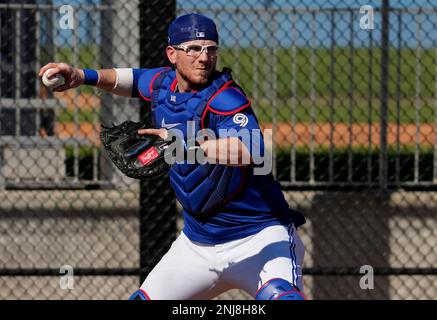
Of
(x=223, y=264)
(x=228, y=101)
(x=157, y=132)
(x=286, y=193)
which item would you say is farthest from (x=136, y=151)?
(x=286, y=193)

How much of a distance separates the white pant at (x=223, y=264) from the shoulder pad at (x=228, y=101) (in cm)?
64

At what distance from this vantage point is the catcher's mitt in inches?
188

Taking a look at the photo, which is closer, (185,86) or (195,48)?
(195,48)

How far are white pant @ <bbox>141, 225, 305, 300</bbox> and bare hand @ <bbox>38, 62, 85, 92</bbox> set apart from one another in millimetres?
958

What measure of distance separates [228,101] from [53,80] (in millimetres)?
862

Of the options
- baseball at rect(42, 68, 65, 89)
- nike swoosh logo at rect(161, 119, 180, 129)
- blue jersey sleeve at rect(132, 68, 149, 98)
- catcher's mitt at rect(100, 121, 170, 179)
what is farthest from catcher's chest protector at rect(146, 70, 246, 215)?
baseball at rect(42, 68, 65, 89)

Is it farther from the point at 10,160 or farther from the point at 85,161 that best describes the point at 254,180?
the point at 85,161

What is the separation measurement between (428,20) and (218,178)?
298 centimetres

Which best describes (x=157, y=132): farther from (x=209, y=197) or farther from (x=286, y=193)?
(x=286, y=193)

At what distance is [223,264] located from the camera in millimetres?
5109

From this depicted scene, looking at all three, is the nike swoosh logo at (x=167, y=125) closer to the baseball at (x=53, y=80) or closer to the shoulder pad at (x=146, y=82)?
the shoulder pad at (x=146, y=82)

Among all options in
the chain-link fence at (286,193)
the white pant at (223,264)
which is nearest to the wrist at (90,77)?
the white pant at (223,264)

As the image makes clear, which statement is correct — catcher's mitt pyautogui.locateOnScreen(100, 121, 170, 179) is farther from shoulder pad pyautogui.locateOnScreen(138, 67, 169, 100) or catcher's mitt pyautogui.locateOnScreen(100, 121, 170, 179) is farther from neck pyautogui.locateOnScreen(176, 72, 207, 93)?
shoulder pad pyautogui.locateOnScreen(138, 67, 169, 100)

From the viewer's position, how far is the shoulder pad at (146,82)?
5492mm
